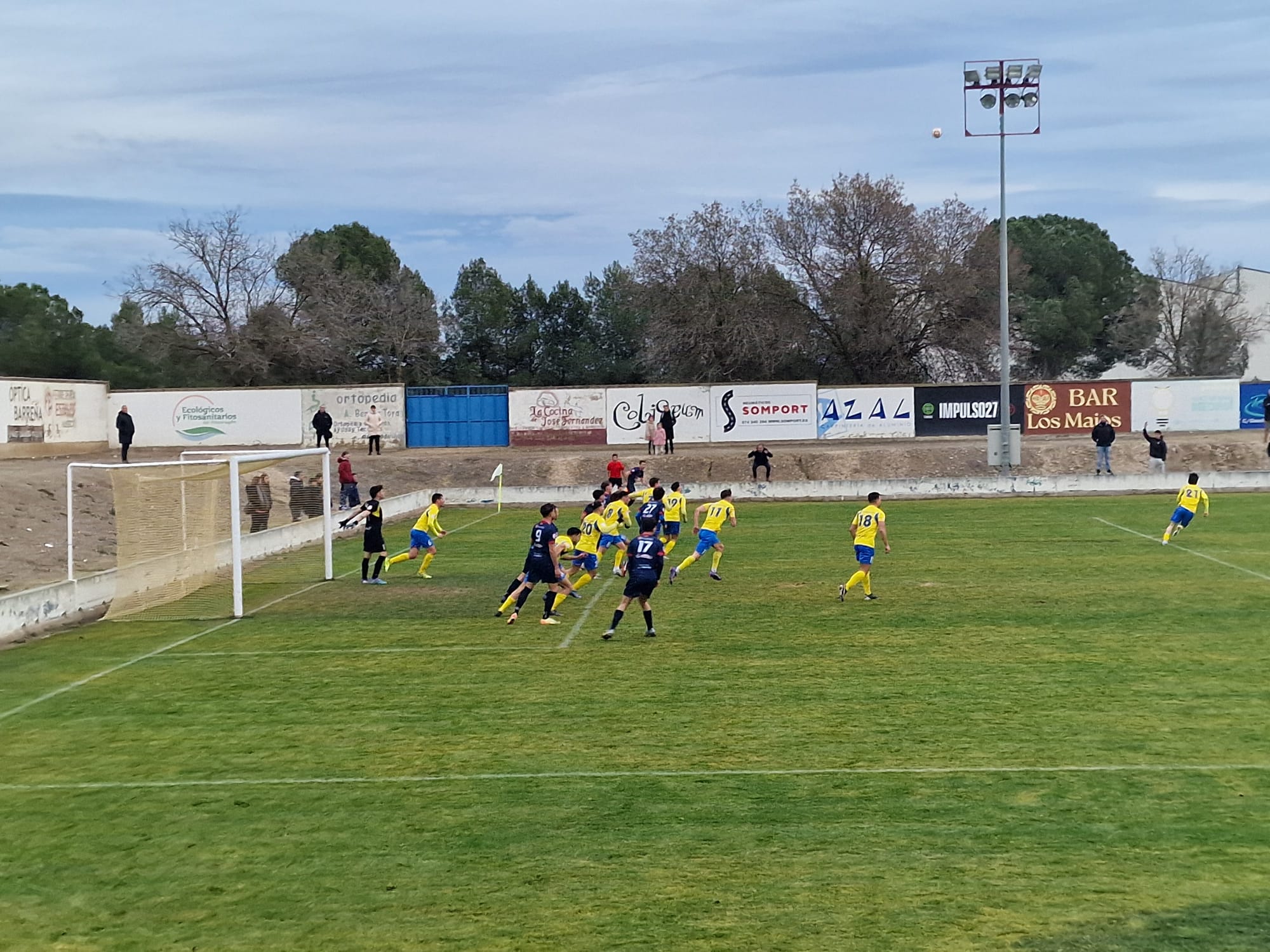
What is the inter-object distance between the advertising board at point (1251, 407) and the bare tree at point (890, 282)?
1310 cm

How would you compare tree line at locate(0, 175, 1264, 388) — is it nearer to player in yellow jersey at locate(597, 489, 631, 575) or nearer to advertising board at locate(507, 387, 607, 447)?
advertising board at locate(507, 387, 607, 447)

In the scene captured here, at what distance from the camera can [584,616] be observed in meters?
19.2

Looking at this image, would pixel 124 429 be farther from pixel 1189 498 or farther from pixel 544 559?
pixel 1189 498

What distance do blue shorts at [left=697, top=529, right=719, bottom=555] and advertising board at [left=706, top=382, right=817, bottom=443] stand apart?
28.5 metres

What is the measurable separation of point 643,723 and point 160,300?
189ft

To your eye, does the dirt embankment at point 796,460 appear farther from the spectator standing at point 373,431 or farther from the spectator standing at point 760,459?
the spectator standing at point 760,459

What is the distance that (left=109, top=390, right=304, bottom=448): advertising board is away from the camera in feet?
164

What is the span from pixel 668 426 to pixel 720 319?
60.2ft

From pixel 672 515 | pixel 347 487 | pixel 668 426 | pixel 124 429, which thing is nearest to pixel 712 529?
pixel 672 515

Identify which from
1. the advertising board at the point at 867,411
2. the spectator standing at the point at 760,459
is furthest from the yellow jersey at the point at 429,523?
the advertising board at the point at 867,411

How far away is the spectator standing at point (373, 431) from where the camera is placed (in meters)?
47.8

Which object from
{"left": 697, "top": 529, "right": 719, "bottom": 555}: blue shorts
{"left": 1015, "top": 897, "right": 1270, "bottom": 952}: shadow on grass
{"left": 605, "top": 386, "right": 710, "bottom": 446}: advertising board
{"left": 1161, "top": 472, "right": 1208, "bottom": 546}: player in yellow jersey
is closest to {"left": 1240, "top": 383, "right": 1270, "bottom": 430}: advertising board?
{"left": 605, "top": 386, "right": 710, "bottom": 446}: advertising board

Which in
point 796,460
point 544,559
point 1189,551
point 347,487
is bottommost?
point 1189,551

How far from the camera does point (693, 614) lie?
18.9 m
